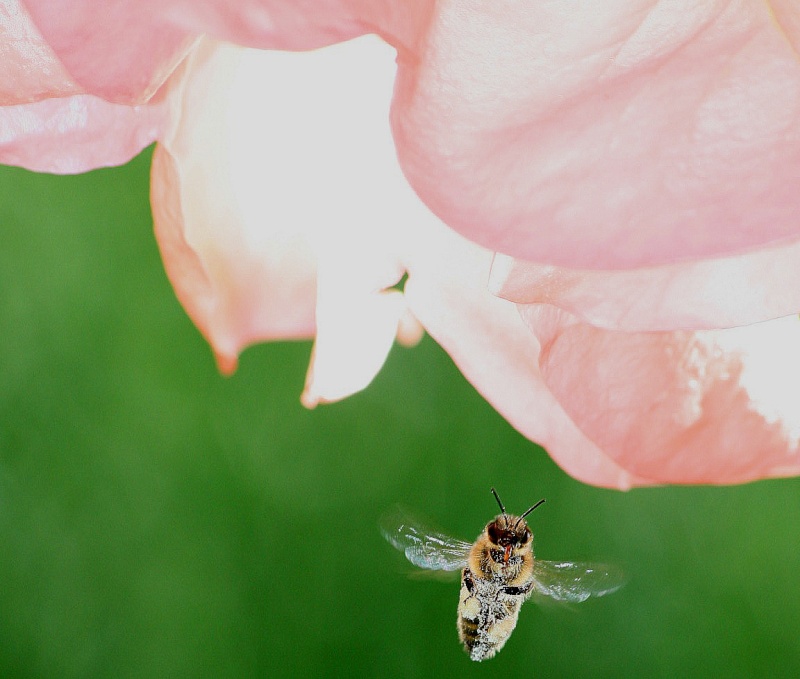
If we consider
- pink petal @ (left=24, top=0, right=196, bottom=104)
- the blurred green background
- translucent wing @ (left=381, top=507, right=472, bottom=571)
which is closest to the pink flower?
pink petal @ (left=24, top=0, right=196, bottom=104)

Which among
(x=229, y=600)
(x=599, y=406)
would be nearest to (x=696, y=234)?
(x=599, y=406)

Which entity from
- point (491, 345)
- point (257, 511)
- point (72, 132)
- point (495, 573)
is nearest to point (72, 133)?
point (72, 132)

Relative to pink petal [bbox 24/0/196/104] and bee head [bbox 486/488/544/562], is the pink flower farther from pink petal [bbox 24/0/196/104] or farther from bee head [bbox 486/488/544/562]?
bee head [bbox 486/488/544/562]

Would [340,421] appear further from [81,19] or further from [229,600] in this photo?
[81,19]

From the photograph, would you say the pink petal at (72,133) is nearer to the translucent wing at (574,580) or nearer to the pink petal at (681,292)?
the pink petal at (681,292)

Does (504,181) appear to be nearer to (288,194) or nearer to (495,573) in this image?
(288,194)

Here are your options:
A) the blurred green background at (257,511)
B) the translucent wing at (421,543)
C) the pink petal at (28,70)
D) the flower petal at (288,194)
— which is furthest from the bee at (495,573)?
the blurred green background at (257,511)
